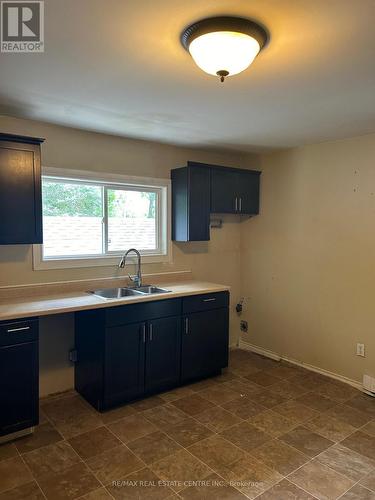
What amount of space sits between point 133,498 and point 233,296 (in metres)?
2.80

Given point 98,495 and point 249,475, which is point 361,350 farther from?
point 98,495

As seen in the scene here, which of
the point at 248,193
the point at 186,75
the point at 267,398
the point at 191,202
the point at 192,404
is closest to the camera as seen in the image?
the point at 186,75

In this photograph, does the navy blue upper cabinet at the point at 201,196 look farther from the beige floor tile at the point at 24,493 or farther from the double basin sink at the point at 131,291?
the beige floor tile at the point at 24,493

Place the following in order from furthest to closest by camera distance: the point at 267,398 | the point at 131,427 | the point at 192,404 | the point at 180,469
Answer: the point at 267,398 < the point at 192,404 < the point at 131,427 < the point at 180,469

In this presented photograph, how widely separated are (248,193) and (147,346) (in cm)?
211

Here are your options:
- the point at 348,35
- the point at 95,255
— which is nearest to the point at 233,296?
the point at 95,255

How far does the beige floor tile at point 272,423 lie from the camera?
2.64 m

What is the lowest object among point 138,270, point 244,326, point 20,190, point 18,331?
point 244,326

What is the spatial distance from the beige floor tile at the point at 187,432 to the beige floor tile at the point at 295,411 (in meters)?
0.68

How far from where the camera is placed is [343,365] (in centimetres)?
352

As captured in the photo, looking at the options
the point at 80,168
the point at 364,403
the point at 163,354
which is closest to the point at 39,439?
the point at 163,354

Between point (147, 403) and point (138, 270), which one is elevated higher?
point (138, 270)

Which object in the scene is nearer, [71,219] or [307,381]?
[71,219]

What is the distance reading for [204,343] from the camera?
347 cm
